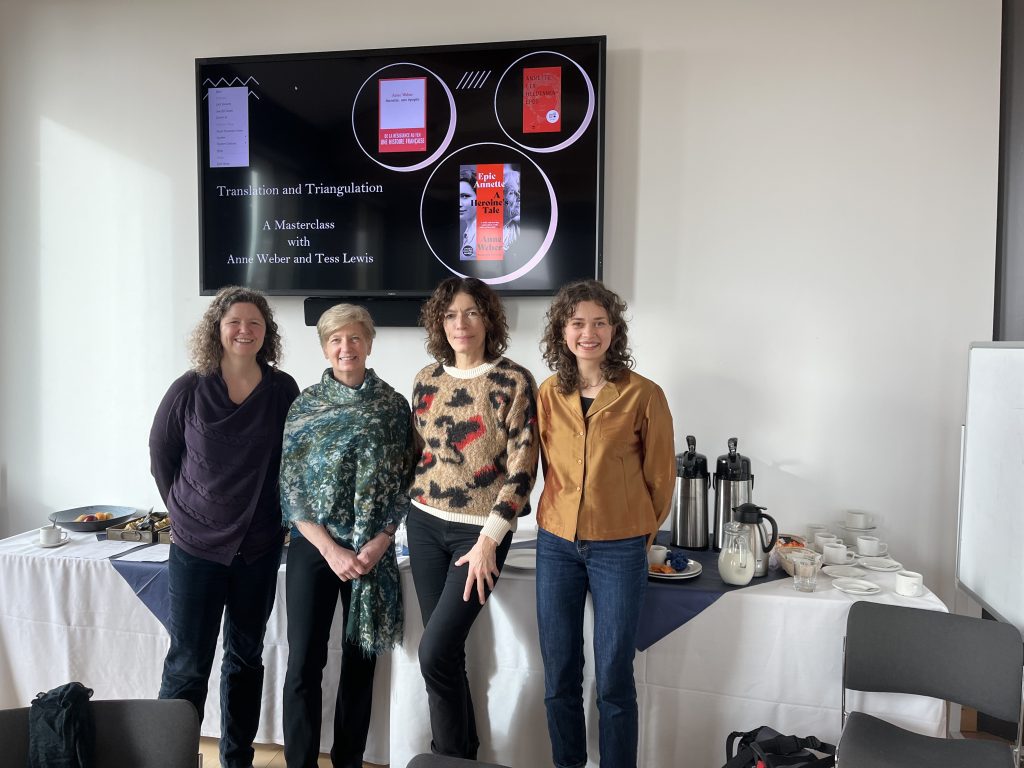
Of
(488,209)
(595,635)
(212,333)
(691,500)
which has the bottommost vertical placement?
(595,635)

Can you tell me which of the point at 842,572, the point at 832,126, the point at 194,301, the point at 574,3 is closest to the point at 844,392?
the point at 842,572

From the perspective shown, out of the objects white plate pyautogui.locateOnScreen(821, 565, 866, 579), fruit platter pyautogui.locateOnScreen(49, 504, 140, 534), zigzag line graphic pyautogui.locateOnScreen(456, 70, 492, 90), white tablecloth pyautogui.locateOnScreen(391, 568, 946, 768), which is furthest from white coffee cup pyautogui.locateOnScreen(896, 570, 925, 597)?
fruit platter pyautogui.locateOnScreen(49, 504, 140, 534)

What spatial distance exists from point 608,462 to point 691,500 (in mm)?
691

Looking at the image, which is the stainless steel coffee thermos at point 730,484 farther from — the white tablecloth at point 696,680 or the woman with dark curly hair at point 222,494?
the woman with dark curly hair at point 222,494

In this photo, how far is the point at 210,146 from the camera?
2.87 metres

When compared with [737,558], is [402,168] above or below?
above

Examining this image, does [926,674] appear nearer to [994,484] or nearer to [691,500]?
[994,484]

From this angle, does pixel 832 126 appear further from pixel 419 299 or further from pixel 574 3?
pixel 419 299

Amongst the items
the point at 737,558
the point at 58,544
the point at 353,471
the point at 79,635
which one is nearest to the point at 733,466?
the point at 737,558

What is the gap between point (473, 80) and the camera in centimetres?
266

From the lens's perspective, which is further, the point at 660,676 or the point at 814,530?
the point at 814,530

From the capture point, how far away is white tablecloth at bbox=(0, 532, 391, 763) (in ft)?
7.76

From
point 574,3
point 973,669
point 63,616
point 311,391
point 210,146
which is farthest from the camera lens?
point 210,146

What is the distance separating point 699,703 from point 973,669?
720 millimetres
